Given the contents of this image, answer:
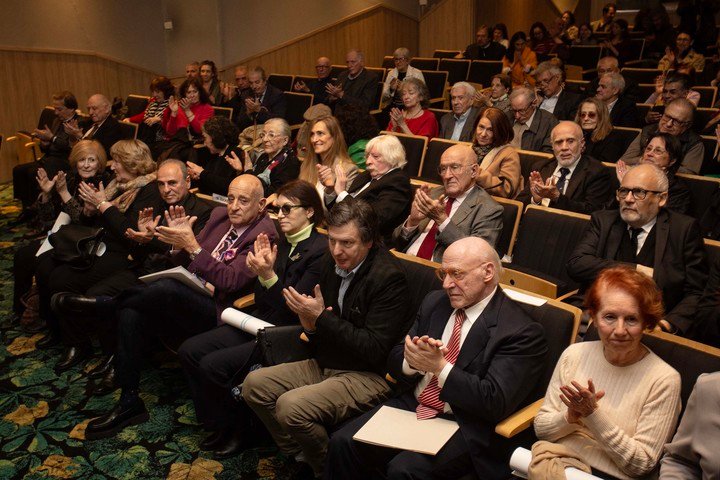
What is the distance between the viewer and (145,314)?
135 inches

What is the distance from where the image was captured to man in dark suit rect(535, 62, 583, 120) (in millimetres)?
6066

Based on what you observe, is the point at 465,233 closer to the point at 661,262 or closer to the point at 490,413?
the point at 661,262

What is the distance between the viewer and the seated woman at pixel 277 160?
15.6ft

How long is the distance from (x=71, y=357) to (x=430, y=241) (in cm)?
214

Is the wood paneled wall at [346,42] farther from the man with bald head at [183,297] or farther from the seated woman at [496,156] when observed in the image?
the man with bald head at [183,297]

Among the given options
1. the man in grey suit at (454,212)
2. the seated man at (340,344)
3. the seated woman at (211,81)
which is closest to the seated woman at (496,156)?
the man in grey suit at (454,212)

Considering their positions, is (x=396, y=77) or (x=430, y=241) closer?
(x=430, y=241)

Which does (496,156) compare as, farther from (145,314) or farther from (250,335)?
(145,314)

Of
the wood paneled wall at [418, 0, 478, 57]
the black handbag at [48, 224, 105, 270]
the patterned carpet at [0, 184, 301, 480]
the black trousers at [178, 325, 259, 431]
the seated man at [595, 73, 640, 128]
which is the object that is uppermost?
the wood paneled wall at [418, 0, 478, 57]

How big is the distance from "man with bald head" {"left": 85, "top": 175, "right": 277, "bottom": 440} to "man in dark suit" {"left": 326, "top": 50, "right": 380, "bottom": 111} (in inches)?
160

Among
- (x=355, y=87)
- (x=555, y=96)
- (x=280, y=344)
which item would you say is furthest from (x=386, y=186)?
(x=355, y=87)

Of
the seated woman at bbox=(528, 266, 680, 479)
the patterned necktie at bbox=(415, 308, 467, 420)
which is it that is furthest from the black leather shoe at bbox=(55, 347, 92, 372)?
the seated woman at bbox=(528, 266, 680, 479)

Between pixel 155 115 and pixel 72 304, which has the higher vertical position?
pixel 155 115

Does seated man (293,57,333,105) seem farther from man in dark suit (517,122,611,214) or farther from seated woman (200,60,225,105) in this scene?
man in dark suit (517,122,611,214)
